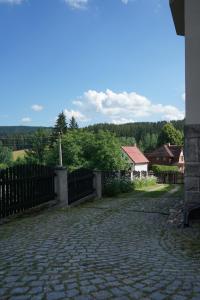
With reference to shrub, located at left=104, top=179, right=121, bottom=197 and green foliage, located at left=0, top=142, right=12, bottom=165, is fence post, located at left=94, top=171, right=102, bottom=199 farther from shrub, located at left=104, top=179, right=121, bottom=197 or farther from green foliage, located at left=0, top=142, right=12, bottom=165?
green foliage, located at left=0, top=142, right=12, bottom=165

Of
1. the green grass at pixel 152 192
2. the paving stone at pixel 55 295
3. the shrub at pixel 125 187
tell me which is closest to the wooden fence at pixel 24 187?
the paving stone at pixel 55 295

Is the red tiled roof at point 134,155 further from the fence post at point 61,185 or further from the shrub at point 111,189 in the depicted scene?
the fence post at point 61,185

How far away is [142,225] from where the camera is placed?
31.0 ft

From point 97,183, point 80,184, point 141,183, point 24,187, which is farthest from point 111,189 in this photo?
point 141,183

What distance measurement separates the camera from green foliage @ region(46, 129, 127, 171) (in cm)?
3406

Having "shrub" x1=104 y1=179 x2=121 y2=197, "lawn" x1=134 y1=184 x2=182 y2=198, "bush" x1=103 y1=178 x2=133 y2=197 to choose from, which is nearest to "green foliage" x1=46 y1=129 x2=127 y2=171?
"lawn" x1=134 y1=184 x2=182 y2=198

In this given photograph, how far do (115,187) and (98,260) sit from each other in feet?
45.6

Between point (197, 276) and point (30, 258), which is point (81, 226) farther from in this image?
point (197, 276)

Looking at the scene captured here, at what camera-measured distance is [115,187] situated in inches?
784

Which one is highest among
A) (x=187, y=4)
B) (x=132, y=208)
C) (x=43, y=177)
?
(x=187, y=4)

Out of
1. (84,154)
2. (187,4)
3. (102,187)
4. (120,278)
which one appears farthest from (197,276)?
(84,154)

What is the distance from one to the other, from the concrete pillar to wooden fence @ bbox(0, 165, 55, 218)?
4713mm

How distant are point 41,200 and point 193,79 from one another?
6046 mm

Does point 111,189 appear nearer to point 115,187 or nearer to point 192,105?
point 115,187
